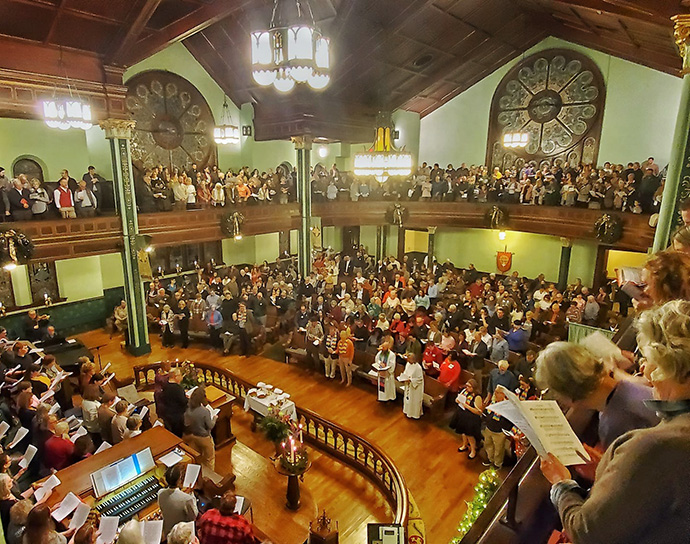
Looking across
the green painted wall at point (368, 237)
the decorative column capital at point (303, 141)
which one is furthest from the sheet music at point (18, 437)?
the green painted wall at point (368, 237)

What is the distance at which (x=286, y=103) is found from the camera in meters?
14.0

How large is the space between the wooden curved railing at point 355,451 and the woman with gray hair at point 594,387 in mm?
3653

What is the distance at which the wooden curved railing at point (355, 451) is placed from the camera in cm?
562

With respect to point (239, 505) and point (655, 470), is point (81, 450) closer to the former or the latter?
point (239, 505)

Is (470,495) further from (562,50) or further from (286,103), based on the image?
(562,50)

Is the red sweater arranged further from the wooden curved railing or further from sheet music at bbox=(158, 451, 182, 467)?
the wooden curved railing

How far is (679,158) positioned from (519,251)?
41.7 feet

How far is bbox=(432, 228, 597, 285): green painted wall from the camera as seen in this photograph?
15.6 meters

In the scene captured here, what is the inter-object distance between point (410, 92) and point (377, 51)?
11.9 feet

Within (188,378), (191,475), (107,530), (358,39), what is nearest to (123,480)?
(191,475)

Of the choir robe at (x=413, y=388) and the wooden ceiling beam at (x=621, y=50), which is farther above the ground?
the wooden ceiling beam at (x=621, y=50)

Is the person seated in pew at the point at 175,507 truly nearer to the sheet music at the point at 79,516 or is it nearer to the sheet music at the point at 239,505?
the sheet music at the point at 239,505

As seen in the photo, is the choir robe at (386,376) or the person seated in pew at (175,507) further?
the choir robe at (386,376)

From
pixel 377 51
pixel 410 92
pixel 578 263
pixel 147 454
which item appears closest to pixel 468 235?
pixel 578 263
